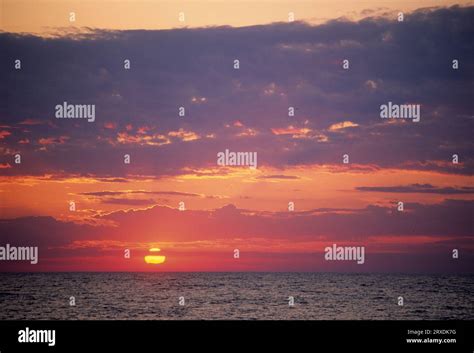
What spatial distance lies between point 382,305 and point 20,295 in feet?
142

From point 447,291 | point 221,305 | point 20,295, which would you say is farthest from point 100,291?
point 447,291

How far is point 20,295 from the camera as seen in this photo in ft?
256

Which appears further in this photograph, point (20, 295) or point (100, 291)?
point (100, 291)

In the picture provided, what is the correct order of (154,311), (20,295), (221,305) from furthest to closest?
(20,295)
(221,305)
(154,311)
